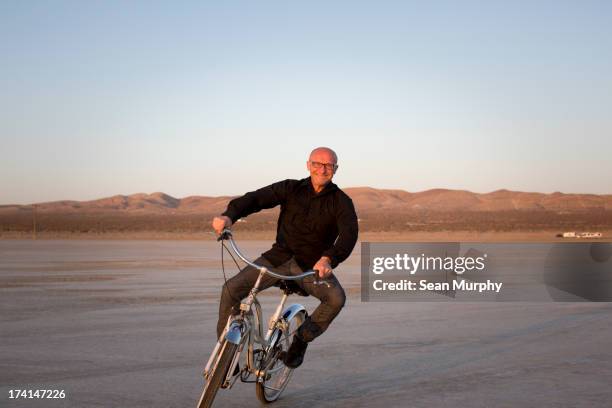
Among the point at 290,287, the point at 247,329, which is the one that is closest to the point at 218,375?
the point at 247,329

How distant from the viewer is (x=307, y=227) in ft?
20.5

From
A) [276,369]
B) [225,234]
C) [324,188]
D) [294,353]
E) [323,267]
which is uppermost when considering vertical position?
[324,188]

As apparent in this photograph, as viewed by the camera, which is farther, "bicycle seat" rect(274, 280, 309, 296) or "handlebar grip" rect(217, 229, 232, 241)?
"bicycle seat" rect(274, 280, 309, 296)

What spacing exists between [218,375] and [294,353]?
132cm

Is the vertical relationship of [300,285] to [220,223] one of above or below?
below

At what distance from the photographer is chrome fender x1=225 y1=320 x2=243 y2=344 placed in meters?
5.46

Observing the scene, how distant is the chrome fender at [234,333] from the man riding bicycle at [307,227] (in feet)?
1.56

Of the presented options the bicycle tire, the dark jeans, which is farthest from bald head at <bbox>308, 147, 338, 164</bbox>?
the bicycle tire

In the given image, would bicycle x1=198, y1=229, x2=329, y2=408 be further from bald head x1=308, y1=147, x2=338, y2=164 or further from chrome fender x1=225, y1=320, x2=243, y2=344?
bald head x1=308, y1=147, x2=338, y2=164

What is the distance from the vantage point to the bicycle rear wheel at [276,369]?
249 inches

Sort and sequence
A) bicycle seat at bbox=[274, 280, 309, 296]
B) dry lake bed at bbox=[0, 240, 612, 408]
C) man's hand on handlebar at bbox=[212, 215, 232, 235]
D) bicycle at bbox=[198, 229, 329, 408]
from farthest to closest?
dry lake bed at bbox=[0, 240, 612, 408], bicycle seat at bbox=[274, 280, 309, 296], man's hand on handlebar at bbox=[212, 215, 232, 235], bicycle at bbox=[198, 229, 329, 408]

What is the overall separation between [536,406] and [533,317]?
593 centimetres

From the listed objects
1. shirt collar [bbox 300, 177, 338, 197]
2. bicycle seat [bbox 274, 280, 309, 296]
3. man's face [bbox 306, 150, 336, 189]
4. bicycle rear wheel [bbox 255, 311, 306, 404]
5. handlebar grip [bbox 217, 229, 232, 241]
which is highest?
man's face [bbox 306, 150, 336, 189]

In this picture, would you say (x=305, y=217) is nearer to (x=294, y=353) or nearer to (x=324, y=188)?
(x=324, y=188)
